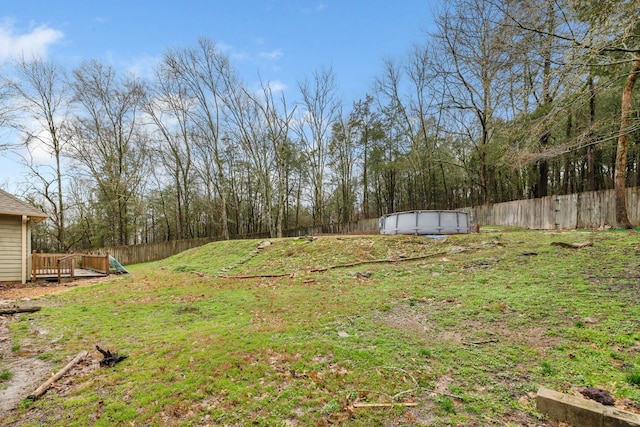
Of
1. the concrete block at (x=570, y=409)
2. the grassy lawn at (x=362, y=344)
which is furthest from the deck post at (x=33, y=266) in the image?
the concrete block at (x=570, y=409)

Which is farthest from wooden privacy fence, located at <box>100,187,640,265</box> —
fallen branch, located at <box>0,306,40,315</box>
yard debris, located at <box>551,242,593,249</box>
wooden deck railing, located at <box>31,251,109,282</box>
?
fallen branch, located at <box>0,306,40,315</box>

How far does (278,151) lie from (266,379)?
2286 cm

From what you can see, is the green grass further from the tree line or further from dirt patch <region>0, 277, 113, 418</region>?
the tree line

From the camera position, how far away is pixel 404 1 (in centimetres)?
1077

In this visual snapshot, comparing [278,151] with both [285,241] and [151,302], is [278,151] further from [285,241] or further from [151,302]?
[151,302]

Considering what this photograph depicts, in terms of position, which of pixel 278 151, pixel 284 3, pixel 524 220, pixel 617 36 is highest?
pixel 284 3

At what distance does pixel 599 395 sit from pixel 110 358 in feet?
16.1

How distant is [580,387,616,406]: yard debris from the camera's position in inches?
89.4

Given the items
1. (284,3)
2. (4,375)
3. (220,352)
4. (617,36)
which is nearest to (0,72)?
(284,3)

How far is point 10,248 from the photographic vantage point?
10312 mm

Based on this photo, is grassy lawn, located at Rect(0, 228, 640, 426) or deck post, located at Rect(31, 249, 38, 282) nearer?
grassy lawn, located at Rect(0, 228, 640, 426)

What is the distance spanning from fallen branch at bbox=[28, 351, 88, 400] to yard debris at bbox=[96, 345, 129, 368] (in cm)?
30

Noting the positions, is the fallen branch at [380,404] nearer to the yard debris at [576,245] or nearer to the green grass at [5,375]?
the green grass at [5,375]

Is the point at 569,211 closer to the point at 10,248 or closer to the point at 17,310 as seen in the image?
the point at 17,310
